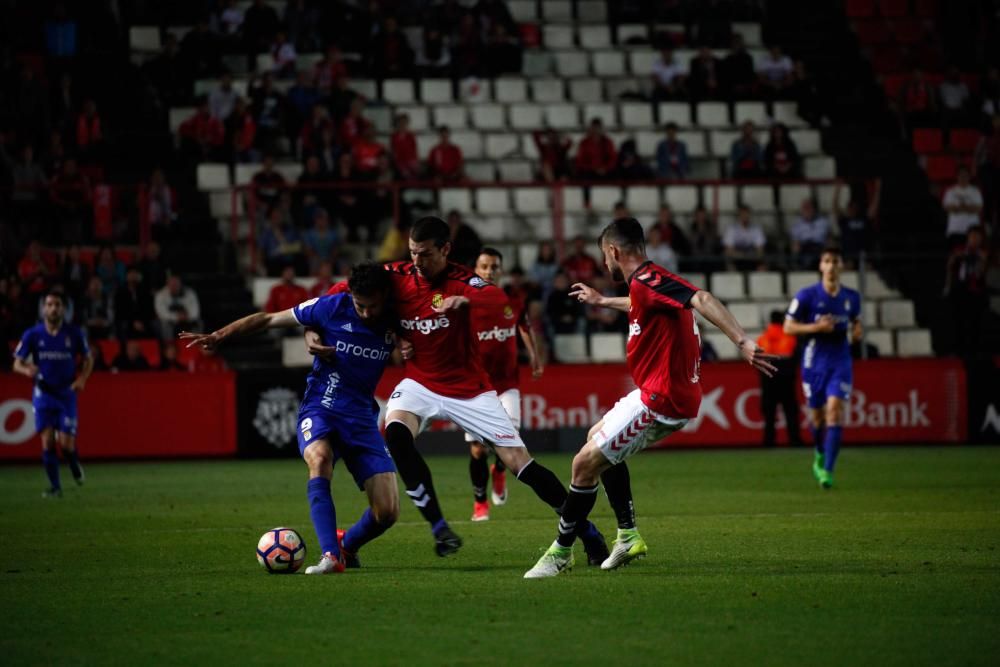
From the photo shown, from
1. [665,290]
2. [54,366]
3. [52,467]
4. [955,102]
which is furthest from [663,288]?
[955,102]

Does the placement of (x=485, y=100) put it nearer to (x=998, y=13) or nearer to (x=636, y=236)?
(x=998, y=13)

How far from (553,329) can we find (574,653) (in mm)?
18234

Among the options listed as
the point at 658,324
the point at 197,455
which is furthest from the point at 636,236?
the point at 197,455

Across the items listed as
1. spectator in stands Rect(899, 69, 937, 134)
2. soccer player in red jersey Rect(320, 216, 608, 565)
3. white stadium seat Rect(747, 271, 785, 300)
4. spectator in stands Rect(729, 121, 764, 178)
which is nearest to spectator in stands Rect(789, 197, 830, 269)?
white stadium seat Rect(747, 271, 785, 300)

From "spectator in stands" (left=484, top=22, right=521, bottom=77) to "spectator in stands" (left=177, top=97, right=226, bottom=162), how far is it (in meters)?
5.79

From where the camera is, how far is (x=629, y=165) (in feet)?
92.6

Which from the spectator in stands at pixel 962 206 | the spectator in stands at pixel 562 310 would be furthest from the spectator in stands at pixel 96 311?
the spectator in stands at pixel 962 206

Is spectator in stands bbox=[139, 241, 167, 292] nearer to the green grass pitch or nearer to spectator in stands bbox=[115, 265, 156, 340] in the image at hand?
spectator in stands bbox=[115, 265, 156, 340]

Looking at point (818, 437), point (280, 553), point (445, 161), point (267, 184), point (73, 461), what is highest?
point (445, 161)

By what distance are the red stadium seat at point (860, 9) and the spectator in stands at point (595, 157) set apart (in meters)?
8.64

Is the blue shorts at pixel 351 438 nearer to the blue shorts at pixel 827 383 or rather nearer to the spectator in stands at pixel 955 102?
the blue shorts at pixel 827 383

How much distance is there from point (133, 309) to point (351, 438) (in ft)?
48.3

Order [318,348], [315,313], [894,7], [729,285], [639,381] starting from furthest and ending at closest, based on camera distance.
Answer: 1. [894,7]
2. [729,285]
3. [315,313]
4. [639,381]
5. [318,348]

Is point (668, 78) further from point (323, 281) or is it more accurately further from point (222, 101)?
point (323, 281)
